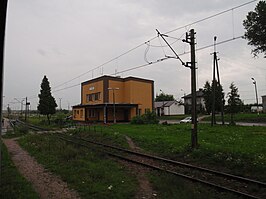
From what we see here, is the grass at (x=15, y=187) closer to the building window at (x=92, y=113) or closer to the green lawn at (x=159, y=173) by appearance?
the green lawn at (x=159, y=173)

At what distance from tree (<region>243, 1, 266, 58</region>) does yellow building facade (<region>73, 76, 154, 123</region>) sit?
3246 cm

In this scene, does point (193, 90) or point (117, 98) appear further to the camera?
point (117, 98)

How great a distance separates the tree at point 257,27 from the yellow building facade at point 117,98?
32456 mm

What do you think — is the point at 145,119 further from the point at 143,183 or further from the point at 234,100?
the point at 143,183

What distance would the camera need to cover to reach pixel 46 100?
47.1 m

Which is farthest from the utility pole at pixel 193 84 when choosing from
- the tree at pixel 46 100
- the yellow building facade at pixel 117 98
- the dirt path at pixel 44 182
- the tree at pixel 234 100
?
the tree at pixel 46 100

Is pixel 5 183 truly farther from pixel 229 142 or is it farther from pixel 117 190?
pixel 229 142

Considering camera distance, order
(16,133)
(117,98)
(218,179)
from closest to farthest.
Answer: (218,179) < (16,133) < (117,98)

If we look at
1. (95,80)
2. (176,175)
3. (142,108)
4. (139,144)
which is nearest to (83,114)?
(95,80)

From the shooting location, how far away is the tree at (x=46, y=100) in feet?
153

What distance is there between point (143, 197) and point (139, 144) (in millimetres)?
10796

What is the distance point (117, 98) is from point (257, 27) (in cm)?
3782

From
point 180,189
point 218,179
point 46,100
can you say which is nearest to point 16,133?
point 46,100

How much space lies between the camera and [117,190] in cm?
741
